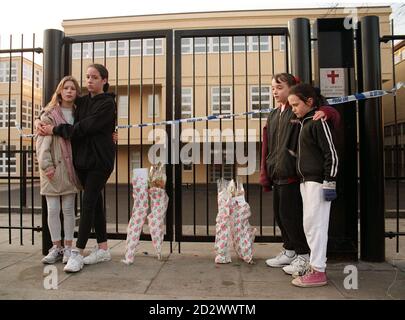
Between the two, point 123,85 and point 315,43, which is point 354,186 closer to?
point 315,43

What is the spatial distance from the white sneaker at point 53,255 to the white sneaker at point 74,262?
385mm

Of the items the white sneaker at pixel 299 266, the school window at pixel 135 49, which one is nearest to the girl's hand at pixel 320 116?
the white sneaker at pixel 299 266

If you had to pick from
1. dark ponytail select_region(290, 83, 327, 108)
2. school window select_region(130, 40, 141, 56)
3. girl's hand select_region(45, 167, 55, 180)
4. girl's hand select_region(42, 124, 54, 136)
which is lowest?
girl's hand select_region(45, 167, 55, 180)

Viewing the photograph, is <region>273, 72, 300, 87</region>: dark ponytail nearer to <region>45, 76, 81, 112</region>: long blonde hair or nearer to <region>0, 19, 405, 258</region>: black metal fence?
<region>0, 19, 405, 258</region>: black metal fence

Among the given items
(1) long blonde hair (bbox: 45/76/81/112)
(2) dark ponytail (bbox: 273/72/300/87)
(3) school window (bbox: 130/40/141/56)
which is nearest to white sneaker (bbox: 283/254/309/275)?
(2) dark ponytail (bbox: 273/72/300/87)

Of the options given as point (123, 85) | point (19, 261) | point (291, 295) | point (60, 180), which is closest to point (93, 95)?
point (60, 180)

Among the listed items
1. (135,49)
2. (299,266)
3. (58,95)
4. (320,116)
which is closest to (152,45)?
(135,49)

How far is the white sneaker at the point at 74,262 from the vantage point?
141 inches

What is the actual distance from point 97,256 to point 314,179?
2492 mm

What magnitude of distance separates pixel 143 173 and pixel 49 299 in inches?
62.9

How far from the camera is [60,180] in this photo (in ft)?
12.4

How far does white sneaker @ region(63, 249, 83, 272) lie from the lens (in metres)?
3.58

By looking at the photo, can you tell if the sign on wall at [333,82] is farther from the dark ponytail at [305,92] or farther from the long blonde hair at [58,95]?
the long blonde hair at [58,95]
